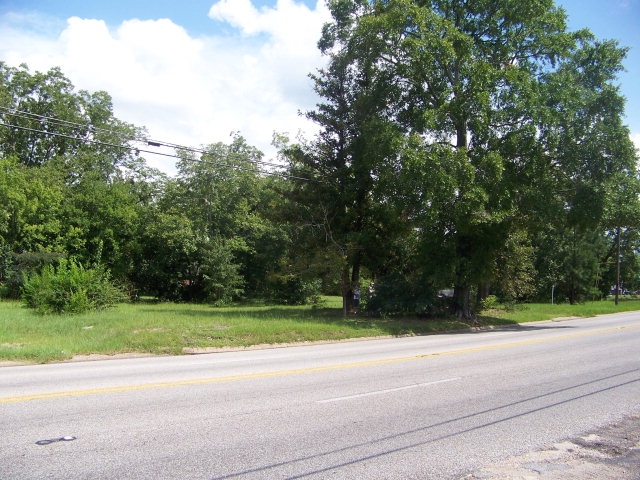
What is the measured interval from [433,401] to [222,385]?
360 cm

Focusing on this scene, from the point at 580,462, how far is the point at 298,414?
11.1 ft

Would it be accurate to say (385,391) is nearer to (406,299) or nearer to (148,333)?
(148,333)

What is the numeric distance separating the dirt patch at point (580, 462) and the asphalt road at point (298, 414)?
0.17m

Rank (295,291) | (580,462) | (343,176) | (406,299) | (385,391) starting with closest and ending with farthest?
(580,462) → (385,391) → (406,299) → (343,176) → (295,291)

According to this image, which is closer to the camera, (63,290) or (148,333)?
(148,333)

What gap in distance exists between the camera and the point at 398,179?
21.4 m

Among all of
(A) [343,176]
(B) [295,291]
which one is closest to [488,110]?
(A) [343,176]

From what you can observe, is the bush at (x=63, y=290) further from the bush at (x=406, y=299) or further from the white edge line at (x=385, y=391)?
the white edge line at (x=385, y=391)

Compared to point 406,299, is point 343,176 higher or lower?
higher

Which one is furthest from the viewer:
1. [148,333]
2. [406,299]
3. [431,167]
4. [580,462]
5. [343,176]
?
[343,176]

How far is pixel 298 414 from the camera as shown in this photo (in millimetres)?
6703

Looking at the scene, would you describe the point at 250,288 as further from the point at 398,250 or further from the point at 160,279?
the point at 398,250

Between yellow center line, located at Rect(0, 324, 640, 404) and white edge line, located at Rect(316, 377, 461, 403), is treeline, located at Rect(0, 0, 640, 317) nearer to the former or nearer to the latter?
yellow center line, located at Rect(0, 324, 640, 404)

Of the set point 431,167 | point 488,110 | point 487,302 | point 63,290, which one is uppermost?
point 488,110
